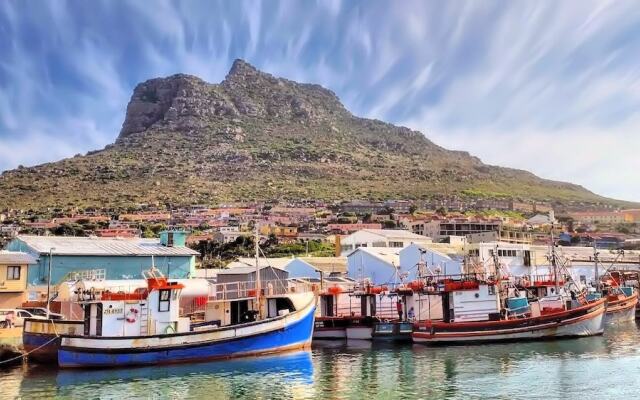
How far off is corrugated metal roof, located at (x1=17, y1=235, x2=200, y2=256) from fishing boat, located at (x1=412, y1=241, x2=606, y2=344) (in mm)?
25744

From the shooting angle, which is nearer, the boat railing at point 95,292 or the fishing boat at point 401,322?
the boat railing at point 95,292

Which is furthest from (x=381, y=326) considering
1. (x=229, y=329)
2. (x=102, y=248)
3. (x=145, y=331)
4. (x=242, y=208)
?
(x=242, y=208)

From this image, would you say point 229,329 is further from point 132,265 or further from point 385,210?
point 385,210

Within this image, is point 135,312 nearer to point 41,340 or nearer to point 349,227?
point 41,340

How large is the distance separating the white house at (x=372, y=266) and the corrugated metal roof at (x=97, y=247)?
1802cm

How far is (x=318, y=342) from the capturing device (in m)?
42.4

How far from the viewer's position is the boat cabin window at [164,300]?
109 feet

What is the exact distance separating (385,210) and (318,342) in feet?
371

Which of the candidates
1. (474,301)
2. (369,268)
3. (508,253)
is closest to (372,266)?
(369,268)

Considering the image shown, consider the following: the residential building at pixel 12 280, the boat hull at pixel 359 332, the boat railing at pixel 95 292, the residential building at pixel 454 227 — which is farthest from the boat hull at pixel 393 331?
the residential building at pixel 454 227

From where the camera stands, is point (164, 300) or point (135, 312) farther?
point (164, 300)

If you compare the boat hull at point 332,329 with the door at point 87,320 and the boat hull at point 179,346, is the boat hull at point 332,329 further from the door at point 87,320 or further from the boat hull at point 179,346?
the door at point 87,320

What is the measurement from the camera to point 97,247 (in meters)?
51.5

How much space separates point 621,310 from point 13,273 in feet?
161
